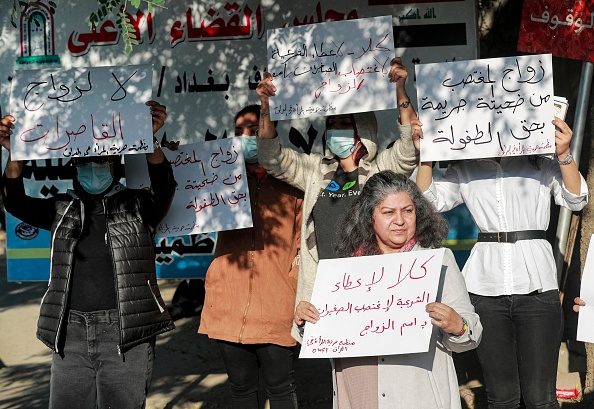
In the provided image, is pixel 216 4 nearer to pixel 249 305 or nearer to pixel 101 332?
pixel 249 305

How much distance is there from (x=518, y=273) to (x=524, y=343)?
1.09 ft

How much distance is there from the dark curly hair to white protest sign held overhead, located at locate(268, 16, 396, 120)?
1.15 metres

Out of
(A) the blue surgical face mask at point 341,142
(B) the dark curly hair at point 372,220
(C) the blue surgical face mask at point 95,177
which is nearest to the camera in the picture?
(B) the dark curly hair at point 372,220

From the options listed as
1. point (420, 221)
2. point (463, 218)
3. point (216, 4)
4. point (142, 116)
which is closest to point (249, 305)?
point (142, 116)

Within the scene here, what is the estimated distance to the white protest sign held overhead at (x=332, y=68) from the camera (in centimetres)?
473

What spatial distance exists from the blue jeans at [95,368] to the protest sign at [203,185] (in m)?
0.88

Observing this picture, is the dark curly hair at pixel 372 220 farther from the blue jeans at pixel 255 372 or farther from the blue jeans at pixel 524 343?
the blue jeans at pixel 255 372

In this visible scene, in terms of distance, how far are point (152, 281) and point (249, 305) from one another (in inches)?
25.1

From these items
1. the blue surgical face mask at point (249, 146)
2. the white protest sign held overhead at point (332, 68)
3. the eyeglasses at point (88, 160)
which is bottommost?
the eyeglasses at point (88, 160)

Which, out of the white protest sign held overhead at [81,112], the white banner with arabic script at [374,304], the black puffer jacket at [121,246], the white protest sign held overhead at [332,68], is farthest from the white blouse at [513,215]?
the white protest sign held overhead at [81,112]

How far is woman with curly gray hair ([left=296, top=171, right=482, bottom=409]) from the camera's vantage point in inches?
130

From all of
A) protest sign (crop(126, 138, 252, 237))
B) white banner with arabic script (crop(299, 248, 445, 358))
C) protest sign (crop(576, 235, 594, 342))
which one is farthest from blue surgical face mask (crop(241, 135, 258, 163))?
protest sign (crop(576, 235, 594, 342))

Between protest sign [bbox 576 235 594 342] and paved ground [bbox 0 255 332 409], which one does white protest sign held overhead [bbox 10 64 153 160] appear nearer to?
protest sign [bbox 576 235 594 342]

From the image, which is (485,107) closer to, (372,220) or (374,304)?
(372,220)
